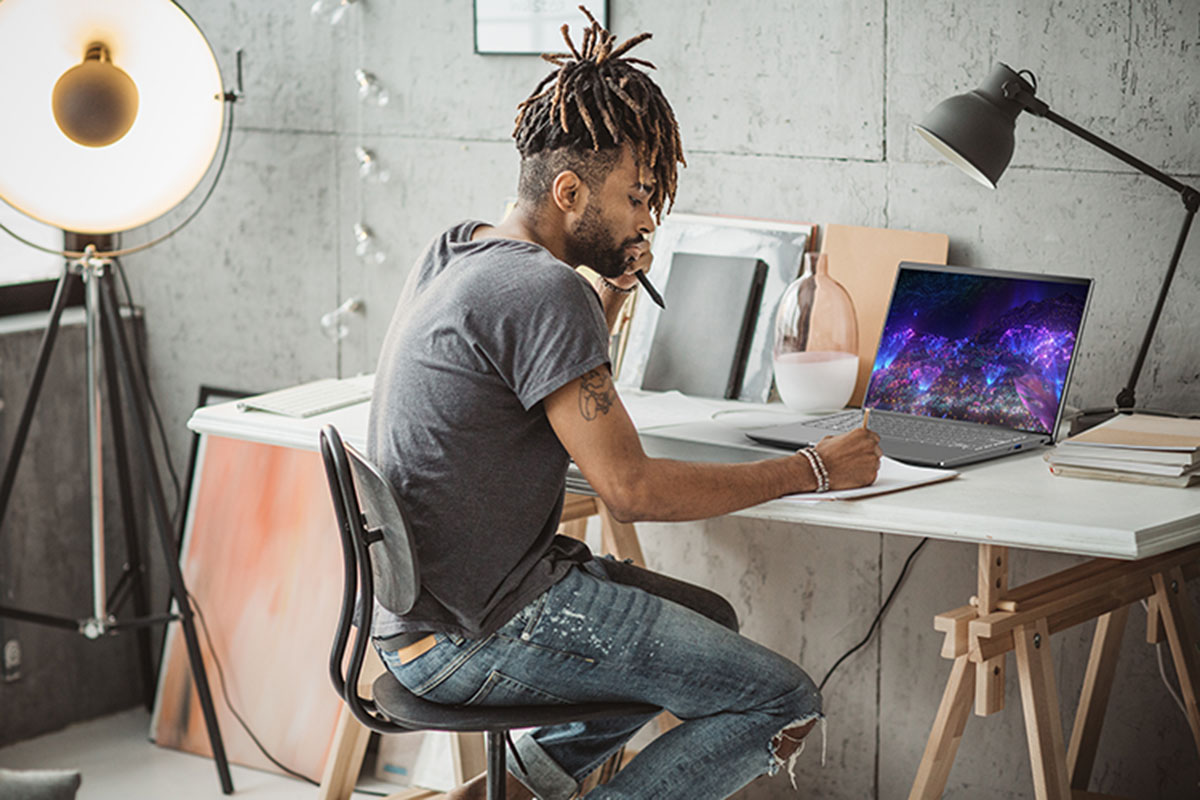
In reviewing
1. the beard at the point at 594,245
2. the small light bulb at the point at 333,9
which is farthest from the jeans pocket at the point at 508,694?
the small light bulb at the point at 333,9

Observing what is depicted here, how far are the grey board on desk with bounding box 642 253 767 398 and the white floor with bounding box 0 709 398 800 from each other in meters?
1.16

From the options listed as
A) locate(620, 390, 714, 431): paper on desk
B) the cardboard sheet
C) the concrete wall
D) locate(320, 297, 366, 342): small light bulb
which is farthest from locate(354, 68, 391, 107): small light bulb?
the cardboard sheet

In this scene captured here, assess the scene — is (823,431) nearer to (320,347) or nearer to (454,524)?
(454,524)

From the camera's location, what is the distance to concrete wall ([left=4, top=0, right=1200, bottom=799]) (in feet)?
7.65

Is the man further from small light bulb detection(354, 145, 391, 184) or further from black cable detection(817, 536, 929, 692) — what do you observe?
small light bulb detection(354, 145, 391, 184)

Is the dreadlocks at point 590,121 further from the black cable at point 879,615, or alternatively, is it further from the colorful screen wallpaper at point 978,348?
the black cable at point 879,615

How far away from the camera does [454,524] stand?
1.79m

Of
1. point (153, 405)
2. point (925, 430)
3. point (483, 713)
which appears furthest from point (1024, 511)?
point (153, 405)

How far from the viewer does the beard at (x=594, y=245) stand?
195 cm

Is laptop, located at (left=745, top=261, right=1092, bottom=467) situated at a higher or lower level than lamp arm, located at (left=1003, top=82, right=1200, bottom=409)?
lower

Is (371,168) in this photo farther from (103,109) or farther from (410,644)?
(410,644)

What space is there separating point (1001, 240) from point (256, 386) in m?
1.85

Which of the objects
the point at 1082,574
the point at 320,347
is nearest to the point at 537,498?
the point at 1082,574

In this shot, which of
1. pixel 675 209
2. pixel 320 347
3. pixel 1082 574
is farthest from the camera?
pixel 320 347
